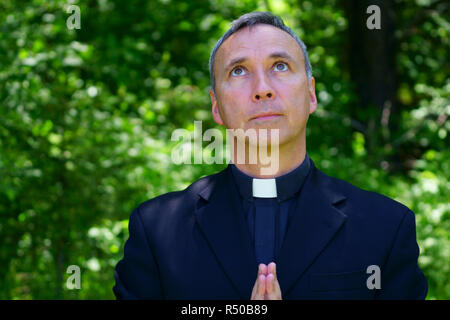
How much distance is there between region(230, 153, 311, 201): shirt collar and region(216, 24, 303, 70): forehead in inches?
19.9

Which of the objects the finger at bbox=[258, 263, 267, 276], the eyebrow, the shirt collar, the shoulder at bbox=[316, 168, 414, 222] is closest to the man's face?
the eyebrow

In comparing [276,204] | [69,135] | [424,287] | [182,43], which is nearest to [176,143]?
[69,135]

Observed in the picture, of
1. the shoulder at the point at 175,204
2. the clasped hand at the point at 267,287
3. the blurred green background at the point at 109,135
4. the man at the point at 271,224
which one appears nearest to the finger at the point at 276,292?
the clasped hand at the point at 267,287

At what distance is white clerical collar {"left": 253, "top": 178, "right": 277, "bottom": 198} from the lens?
2.51m

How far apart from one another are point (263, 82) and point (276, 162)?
1.27 feet

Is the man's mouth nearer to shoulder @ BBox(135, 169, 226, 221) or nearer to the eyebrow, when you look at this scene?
the eyebrow

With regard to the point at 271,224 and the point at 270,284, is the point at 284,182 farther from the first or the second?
the point at 270,284

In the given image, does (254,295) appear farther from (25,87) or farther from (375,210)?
Answer: (25,87)

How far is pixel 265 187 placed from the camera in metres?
2.52

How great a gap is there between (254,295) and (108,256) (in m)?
3.13

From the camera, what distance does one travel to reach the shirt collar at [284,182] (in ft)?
8.25

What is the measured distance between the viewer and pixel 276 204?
2.54 metres

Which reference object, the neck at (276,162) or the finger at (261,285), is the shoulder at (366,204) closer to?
the neck at (276,162)

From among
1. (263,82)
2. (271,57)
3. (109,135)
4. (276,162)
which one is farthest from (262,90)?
(109,135)
